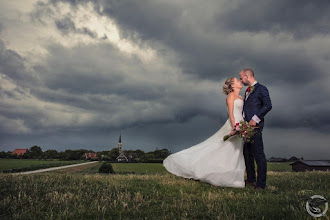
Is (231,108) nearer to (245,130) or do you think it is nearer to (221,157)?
(245,130)

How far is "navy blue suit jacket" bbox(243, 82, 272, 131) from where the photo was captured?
293 inches

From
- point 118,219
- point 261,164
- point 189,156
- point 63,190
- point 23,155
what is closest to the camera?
point 118,219

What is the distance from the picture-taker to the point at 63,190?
19.3 feet

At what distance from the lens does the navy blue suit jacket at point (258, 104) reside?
744 cm

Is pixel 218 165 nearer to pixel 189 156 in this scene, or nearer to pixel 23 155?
pixel 189 156

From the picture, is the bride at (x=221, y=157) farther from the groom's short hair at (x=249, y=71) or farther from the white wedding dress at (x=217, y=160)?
the groom's short hair at (x=249, y=71)

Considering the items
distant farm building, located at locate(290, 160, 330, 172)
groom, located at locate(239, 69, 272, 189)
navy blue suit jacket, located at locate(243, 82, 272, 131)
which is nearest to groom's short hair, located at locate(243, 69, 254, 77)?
groom, located at locate(239, 69, 272, 189)

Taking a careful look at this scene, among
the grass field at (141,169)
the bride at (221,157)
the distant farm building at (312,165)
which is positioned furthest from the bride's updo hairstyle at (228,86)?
the distant farm building at (312,165)

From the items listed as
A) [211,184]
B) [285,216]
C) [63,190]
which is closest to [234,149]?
[211,184]

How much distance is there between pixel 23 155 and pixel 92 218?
496 feet

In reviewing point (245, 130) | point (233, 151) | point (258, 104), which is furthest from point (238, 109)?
point (233, 151)

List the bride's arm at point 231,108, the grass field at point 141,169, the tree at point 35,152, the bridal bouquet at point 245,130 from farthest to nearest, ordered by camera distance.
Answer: the tree at point 35,152 → the grass field at point 141,169 → the bride's arm at point 231,108 → the bridal bouquet at point 245,130

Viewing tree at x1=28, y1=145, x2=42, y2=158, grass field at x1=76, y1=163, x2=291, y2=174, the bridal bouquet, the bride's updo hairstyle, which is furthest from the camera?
tree at x1=28, y1=145, x2=42, y2=158

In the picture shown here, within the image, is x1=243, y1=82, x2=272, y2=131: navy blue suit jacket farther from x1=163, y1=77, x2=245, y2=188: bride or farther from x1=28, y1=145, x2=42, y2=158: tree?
x1=28, y1=145, x2=42, y2=158: tree
